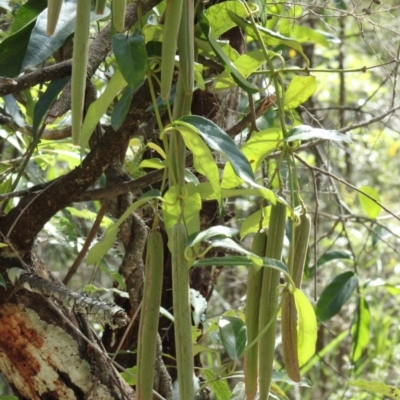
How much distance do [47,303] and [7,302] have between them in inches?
1.6

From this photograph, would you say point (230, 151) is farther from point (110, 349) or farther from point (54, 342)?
Result: point (110, 349)

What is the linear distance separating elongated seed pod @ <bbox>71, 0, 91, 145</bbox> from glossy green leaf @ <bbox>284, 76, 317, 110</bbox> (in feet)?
0.96

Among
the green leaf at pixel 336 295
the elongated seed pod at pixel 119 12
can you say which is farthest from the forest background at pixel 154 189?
the green leaf at pixel 336 295

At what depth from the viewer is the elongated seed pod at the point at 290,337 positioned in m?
0.61

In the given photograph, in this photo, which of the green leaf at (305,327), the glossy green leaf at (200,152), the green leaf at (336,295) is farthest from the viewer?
the green leaf at (336,295)

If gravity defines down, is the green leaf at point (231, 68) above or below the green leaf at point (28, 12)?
below

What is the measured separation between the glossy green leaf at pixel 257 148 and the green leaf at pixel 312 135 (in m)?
0.06

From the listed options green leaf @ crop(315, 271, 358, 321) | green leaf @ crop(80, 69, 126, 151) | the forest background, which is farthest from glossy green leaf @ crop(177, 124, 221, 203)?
green leaf @ crop(315, 271, 358, 321)

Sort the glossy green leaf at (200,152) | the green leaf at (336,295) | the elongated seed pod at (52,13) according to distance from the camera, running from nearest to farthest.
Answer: the elongated seed pod at (52,13) < the glossy green leaf at (200,152) < the green leaf at (336,295)

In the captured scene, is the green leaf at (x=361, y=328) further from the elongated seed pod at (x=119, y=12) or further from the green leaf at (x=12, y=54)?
the elongated seed pod at (x=119, y=12)

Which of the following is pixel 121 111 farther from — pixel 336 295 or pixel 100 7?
pixel 336 295

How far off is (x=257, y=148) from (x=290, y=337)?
0.64 ft

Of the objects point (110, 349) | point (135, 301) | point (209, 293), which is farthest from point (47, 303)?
point (209, 293)

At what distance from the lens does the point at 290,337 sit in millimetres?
615
